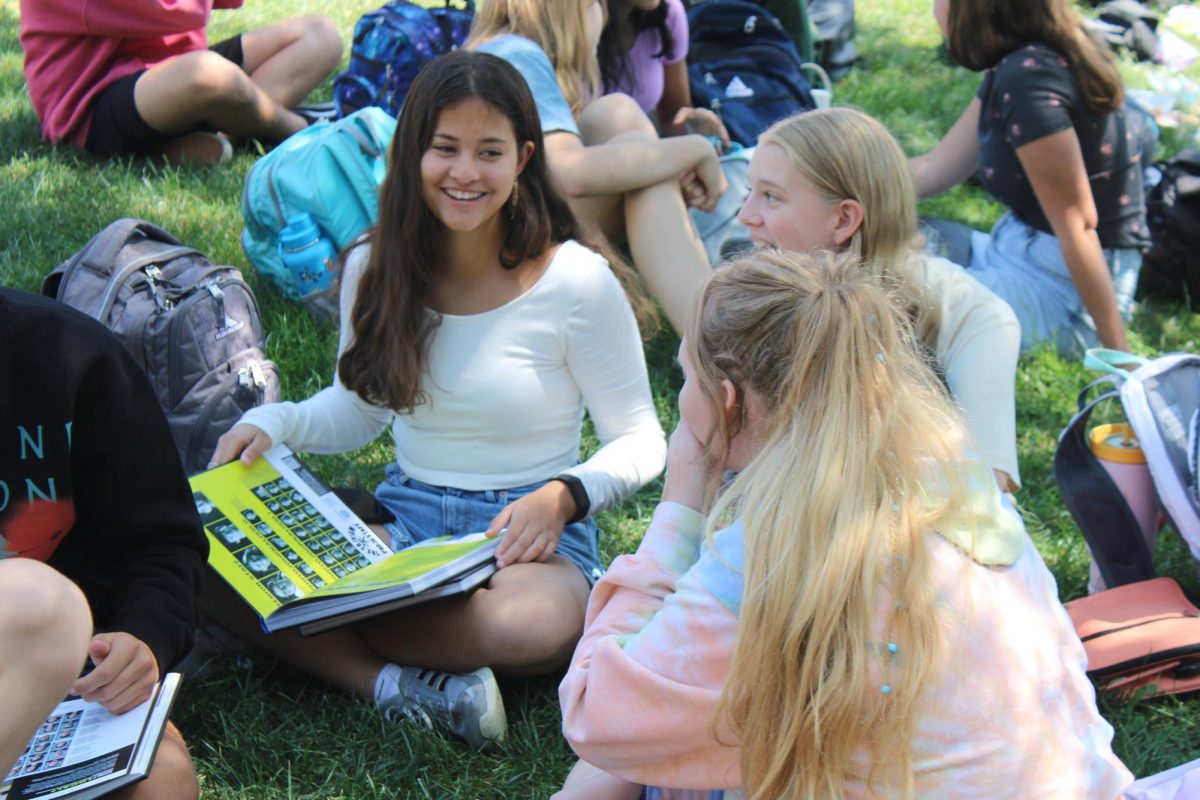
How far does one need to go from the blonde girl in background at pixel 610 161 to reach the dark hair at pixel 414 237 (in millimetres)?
934

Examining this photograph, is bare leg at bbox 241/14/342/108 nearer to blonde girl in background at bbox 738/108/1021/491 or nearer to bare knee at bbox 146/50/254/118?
bare knee at bbox 146/50/254/118

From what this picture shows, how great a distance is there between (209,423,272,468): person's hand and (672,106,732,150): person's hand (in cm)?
254

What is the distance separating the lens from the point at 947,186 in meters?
4.41

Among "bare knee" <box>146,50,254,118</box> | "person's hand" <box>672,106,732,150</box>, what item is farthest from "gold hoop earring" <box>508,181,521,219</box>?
"bare knee" <box>146,50,254,118</box>

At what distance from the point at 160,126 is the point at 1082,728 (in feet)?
12.6

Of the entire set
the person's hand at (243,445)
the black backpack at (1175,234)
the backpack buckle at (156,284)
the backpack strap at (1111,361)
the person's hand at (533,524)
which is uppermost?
the backpack buckle at (156,284)

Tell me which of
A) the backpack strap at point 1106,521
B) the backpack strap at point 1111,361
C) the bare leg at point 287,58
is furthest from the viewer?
the bare leg at point 287,58

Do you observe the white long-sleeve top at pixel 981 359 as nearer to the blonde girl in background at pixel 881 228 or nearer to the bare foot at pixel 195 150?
the blonde girl in background at pixel 881 228

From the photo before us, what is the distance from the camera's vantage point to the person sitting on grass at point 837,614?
4.89 feet

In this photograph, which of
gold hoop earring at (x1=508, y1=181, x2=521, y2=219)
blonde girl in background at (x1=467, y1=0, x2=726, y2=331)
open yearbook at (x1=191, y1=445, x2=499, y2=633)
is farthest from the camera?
blonde girl in background at (x1=467, y1=0, x2=726, y2=331)

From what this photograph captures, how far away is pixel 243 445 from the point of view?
2.62 metres

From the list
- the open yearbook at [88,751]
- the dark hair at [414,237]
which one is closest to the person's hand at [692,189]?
the dark hair at [414,237]

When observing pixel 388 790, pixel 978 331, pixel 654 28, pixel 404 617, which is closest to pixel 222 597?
pixel 404 617

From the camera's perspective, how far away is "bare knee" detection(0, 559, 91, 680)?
1437 millimetres
